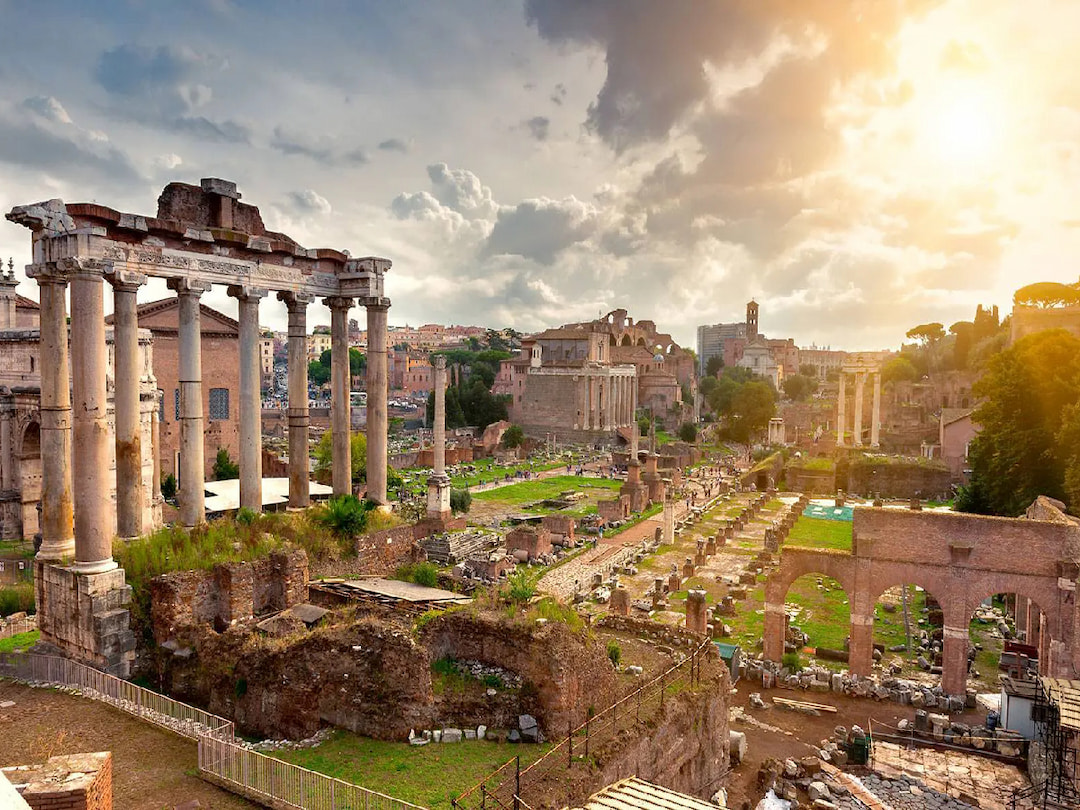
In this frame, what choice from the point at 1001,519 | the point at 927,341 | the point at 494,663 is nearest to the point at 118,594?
the point at 494,663

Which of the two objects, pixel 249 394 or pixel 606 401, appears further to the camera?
pixel 606 401

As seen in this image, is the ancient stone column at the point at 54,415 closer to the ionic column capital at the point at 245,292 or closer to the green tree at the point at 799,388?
the ionic column capital at the point at 245,292

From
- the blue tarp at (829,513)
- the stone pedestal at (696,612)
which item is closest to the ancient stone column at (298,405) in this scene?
the stone pedestal at (696,612)

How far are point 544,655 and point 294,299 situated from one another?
33.4ft

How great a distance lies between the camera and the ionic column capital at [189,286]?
1415 cm

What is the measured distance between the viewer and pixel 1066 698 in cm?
1309

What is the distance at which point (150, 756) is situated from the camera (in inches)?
363

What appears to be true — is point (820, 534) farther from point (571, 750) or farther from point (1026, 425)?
point (571, 750)

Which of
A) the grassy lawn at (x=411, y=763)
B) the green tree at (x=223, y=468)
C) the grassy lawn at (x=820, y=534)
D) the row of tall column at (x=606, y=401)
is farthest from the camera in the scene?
the row of tall column at (x=606, y=401)

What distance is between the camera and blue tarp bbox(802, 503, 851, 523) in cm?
3909

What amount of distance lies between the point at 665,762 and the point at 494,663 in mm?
3021

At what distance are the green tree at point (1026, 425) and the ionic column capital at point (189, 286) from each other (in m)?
27.0

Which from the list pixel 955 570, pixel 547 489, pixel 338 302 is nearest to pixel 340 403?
pixel 338 302

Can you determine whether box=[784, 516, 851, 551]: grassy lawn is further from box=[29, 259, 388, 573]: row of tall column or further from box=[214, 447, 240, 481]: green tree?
box=[214, 447, 240, 481]: green tree
